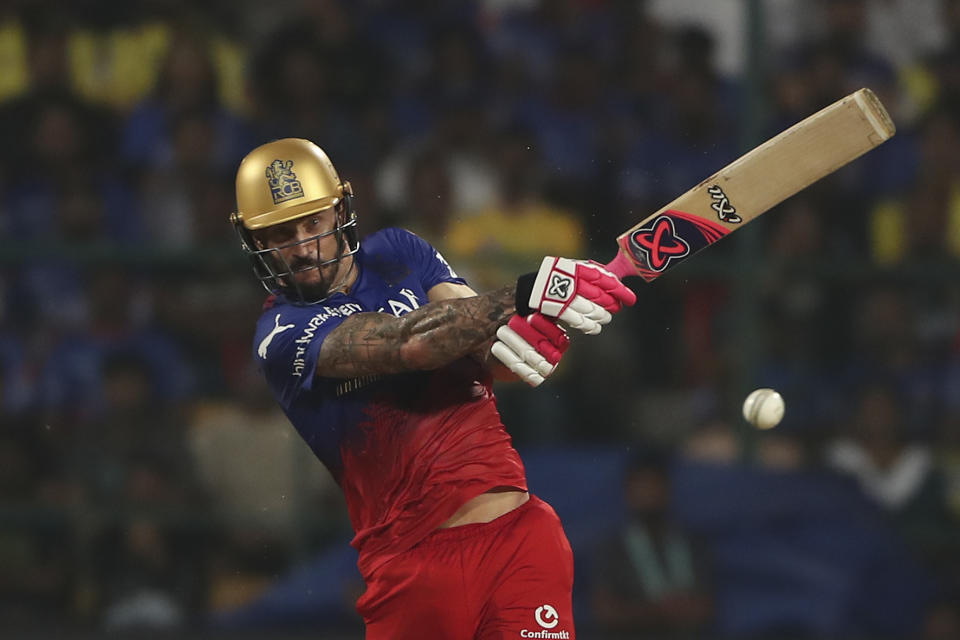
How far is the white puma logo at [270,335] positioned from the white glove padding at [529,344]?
698 mm

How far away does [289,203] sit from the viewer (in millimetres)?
4070

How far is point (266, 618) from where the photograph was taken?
7188 mm

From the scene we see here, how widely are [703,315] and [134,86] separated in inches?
154

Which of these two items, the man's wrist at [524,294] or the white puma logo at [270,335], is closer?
the man's wrist at [524,294]

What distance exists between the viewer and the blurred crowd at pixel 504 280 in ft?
24.4

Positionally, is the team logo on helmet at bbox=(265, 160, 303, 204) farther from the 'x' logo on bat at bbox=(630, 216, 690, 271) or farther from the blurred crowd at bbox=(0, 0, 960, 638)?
the blurred crowd at bbox=(0, 0, 960, 638)

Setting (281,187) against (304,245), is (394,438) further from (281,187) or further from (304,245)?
(281,187)

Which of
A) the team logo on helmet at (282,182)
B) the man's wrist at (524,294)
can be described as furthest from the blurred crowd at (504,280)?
the man's wrist at (524,294)

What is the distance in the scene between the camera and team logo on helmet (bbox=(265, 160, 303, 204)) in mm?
4082

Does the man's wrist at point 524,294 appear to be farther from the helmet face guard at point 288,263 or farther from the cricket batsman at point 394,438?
the helmet face guard at point 288,263

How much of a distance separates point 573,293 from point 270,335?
97 centimetres

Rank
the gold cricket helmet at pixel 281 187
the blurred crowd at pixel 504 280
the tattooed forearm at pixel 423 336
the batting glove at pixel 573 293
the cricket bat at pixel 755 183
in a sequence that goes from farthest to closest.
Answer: the blurred crowd at pixel 504 280, the gold cricket helmet at pixel 281 187, the cricket bat at pixel 755 183, the tattooed forearm at pixel 423 336, the batting glove at pixel 573 293

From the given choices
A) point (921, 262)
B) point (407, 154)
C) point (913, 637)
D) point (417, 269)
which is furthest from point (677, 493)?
point (417, 269)

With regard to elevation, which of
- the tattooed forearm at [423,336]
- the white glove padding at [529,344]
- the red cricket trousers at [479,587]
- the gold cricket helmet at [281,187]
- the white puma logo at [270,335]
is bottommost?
the red cricket trousers at [479,587]
